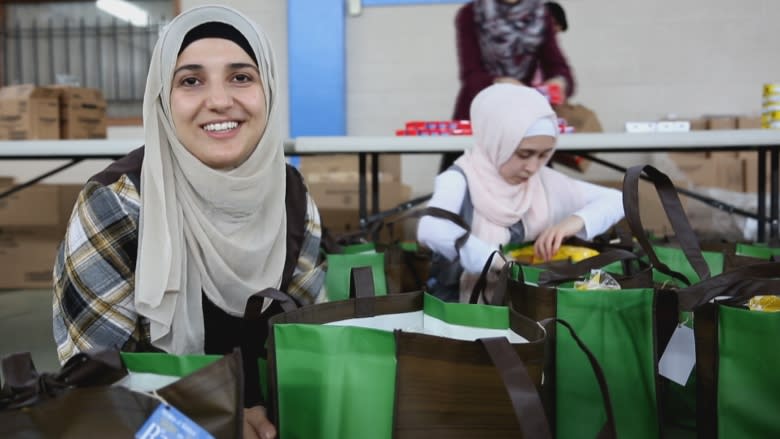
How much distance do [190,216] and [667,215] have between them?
0.80 meters

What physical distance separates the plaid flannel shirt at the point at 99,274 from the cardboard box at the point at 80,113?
204cm

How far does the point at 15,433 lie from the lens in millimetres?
685

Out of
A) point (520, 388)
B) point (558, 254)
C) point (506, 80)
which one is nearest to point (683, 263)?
point (558, 254)

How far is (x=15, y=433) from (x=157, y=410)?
14cm

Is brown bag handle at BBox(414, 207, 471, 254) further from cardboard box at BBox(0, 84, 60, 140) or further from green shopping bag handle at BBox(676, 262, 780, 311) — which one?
cardboard box at BBox(0, 84, 60, 140)

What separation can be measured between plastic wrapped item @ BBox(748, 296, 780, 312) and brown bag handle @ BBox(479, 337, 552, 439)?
44cm

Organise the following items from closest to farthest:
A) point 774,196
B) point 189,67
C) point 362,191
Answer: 1. point 189,67
2. point 774,196
3. point 362,191

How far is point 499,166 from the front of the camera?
6.21 feet

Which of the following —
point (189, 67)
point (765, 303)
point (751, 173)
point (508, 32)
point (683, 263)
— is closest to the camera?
point (765, 303)

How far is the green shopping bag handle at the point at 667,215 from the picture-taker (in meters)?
1.15

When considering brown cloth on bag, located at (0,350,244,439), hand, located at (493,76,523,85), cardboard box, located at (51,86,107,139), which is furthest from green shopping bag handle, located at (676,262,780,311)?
cardboard box, located at (51,86,107,139)

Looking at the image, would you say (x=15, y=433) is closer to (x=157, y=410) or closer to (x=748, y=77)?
(x=157, y=410)

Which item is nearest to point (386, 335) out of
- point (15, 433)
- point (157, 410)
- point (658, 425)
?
point (157, 410)

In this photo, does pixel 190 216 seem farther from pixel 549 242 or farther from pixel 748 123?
pixel 748 123
